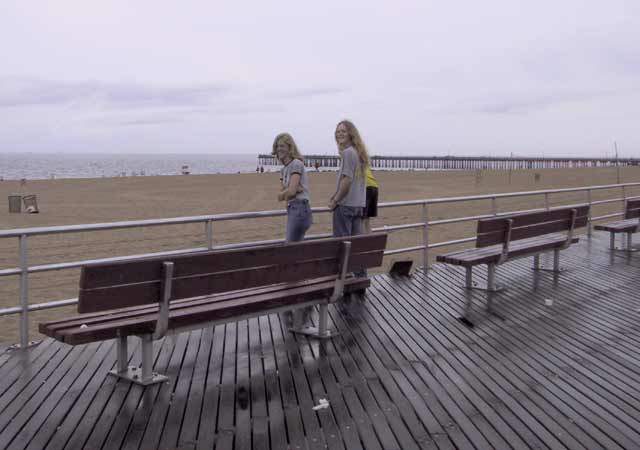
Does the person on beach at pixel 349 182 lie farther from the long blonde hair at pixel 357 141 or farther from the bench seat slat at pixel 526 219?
the bench seat slat at pixel 526 219

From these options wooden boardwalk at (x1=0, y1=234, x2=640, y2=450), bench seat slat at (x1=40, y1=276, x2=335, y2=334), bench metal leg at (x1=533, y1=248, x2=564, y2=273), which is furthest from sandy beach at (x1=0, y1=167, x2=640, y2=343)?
bench metal leg at (x1=533, y1=248, x2=564, y2=273)

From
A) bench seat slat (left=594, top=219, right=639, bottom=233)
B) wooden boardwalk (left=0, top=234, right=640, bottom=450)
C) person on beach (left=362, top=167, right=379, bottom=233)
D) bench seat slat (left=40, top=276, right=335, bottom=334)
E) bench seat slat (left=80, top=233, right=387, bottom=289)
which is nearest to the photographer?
wooden boardwalk (left=0, top=234, right=640, bottom=450)

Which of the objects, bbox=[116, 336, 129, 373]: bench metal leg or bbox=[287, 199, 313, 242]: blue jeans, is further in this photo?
bbox=[287, 199, 313, 242]: blue jeans

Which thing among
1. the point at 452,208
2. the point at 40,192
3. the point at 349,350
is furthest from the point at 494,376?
the point at 40,192

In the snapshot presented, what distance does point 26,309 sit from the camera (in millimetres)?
4973

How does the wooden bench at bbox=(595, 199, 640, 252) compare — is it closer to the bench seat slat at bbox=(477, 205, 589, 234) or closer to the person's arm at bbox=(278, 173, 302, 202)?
the bench seat slat at bbox=(477, 205, 589, 234)

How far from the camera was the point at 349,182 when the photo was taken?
6512 mm

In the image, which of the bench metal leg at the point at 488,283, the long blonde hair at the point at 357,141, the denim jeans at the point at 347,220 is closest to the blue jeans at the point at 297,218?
the denim jeans at the point at 347,220

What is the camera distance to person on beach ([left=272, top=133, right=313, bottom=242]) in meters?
6.16

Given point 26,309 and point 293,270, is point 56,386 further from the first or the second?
point 293,270

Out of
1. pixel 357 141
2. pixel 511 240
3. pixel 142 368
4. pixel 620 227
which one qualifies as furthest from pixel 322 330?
pixel 620 227

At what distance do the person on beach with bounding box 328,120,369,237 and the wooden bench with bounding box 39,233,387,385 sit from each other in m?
1.18

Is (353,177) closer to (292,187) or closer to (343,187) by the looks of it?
(343,187)

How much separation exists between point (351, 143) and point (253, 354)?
2.47 meters
